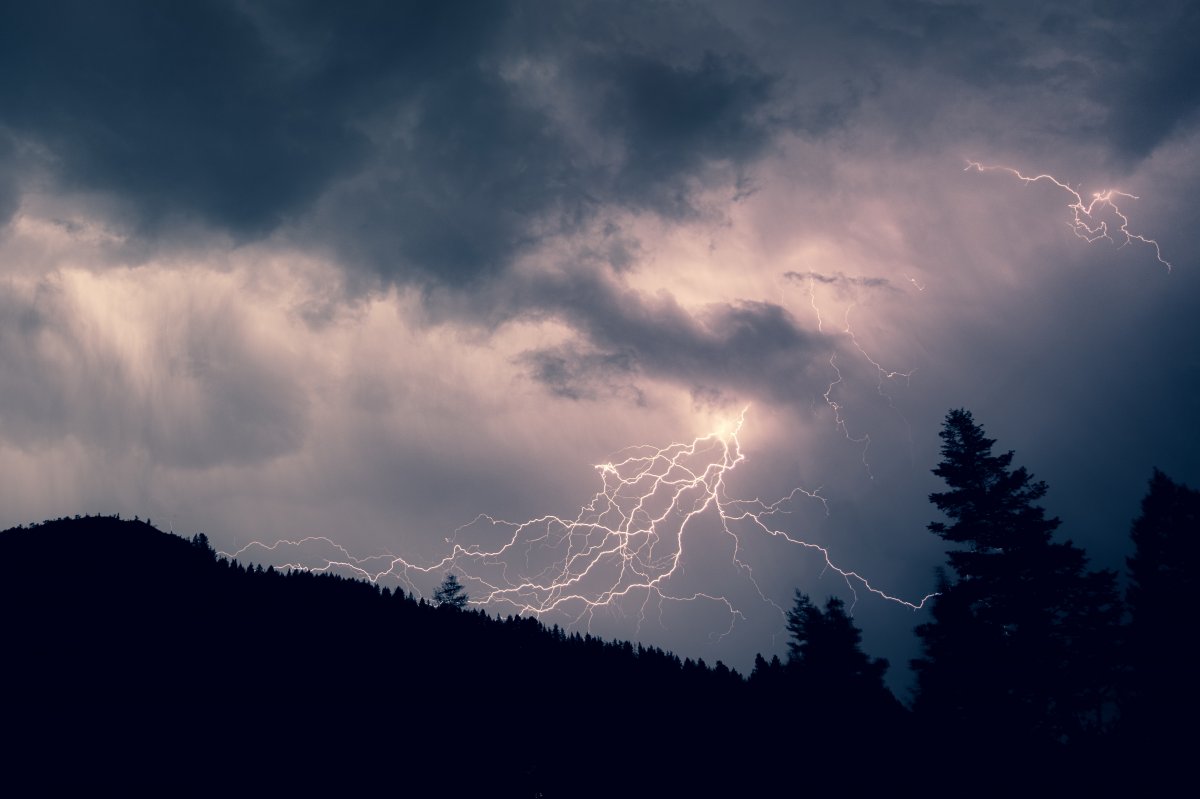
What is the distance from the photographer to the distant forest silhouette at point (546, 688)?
36.5 ft

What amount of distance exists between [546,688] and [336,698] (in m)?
5.19

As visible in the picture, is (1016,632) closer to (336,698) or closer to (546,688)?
(546,688)

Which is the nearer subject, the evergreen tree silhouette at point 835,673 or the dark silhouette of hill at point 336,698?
the dark silhouette of hill at point 336,698

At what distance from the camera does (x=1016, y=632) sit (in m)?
15.0

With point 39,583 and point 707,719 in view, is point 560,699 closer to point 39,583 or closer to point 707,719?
point 707,719

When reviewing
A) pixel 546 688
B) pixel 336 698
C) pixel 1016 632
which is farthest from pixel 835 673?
pixel 336 698

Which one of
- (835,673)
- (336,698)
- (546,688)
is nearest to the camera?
(336,698)

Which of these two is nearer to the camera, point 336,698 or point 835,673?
point 336,698

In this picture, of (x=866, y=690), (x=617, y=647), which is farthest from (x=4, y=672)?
(x=866, y=690)

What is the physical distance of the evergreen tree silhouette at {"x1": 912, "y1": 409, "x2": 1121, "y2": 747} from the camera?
14.2 metres

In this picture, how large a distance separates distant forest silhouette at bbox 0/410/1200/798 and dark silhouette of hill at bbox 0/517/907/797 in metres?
0.06

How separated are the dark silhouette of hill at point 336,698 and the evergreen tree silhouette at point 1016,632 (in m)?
1.88

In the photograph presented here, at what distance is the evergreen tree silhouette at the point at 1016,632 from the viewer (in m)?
14.2

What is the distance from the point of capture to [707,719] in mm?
15492
